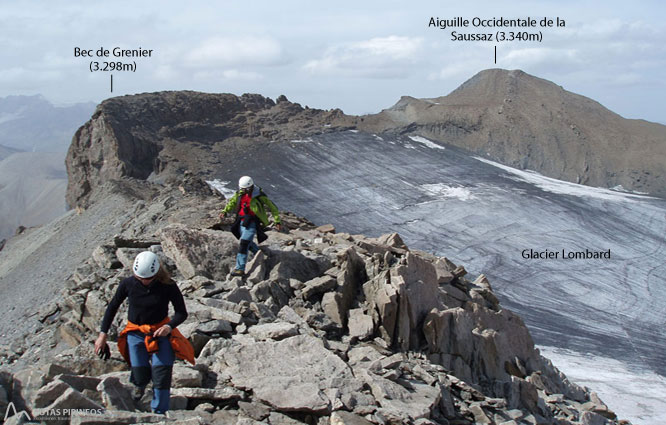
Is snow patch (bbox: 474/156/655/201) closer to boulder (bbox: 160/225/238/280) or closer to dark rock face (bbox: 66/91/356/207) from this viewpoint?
dark rock face (bbox: 66/91/356/207)

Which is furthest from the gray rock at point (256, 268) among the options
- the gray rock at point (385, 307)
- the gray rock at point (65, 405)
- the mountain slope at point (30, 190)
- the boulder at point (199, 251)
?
the mountain slope at point (30, 190)

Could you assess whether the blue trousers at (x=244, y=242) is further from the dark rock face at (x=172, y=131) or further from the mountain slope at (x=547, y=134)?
the mountain slope at (x=547, y=134)

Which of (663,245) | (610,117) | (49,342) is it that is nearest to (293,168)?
(663,245)

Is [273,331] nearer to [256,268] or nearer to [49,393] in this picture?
[256,268]

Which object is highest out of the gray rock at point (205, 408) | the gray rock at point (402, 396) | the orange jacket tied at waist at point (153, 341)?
the orange jacket tied at waist at point (153, 341)

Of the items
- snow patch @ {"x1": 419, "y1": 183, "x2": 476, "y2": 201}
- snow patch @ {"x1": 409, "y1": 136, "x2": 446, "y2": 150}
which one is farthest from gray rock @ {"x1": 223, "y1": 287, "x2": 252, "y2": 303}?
snow patch @ {"x1": 409, "y1": 136, "x2": 446, "y2": 150}

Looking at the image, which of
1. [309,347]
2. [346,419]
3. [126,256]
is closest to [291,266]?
[309,347]
